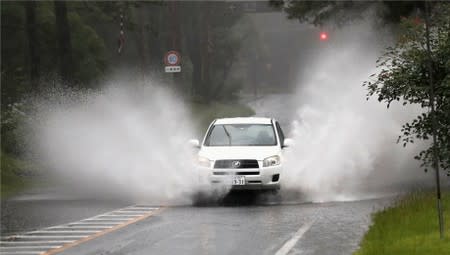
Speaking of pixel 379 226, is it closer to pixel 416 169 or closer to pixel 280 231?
pixel 280 231

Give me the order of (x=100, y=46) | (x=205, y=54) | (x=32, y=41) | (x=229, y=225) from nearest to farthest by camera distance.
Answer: (x=229, y=225) < (x=32, y=41) < (x=100, y=46) < (x=205, y=54)

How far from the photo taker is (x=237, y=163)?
763 inches

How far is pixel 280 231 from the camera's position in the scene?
48.8 ft

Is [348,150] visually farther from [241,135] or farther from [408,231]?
[408,231]

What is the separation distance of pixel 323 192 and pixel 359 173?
259 cm

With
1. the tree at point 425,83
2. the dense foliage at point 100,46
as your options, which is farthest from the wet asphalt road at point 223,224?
the dense foliage at point 100,46

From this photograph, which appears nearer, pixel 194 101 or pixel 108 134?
Result: pixel 108 134

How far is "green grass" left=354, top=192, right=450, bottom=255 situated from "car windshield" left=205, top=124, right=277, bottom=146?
4.34m

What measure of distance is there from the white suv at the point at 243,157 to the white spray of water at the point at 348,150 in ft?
2.18

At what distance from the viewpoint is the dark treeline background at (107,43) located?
132ft

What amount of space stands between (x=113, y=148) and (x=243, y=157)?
8.59 m

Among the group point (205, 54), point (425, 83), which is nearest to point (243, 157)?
point (425, 83)

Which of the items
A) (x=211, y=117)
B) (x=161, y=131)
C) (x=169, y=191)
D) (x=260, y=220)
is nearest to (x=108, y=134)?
(x=161, y=131)

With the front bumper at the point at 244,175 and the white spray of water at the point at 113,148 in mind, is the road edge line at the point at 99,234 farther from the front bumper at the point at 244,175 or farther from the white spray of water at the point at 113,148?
the white spray of water at the point at 113,148
